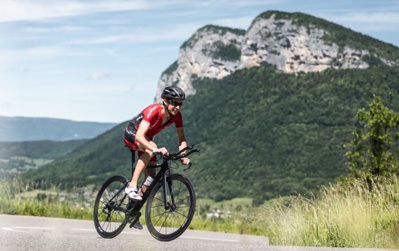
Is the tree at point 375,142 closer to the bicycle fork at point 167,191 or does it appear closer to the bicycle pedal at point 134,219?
the bicycle pedal at point 134,219

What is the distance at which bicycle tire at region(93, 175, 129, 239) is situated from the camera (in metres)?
8.38

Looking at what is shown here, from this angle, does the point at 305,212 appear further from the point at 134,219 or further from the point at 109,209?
the point at 134,219

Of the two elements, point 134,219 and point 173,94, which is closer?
point 173,94

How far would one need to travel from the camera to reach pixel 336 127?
152250 millimetres

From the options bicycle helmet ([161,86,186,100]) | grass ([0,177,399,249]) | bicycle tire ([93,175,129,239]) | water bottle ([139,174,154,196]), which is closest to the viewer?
bicycle helmet ([161,86,186,100])

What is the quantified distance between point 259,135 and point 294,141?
1193cm

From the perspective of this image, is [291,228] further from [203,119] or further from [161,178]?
[203,119]

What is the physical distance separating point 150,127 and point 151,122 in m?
0.08

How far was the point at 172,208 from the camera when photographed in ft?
25.2

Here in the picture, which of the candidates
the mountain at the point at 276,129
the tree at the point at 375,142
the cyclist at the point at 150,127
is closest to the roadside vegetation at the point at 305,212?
the cyclist at the point at 150,127

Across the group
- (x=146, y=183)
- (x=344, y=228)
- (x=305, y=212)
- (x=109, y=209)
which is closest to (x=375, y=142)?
(x=305, y=212)

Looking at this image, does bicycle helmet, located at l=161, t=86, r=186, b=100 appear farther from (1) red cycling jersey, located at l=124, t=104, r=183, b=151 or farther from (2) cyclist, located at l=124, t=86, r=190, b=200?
(1) red cycling jersey, located at l=124, t=104, r=183, b=151

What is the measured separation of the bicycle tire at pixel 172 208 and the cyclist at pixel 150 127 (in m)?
0.18

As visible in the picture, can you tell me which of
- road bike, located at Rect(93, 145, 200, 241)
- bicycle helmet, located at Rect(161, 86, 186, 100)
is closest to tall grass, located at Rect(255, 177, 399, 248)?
road bike, located at Rect(93, 145, 200, 241)
